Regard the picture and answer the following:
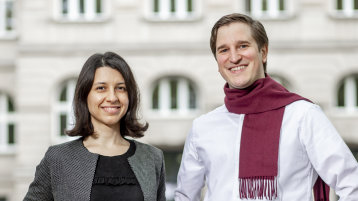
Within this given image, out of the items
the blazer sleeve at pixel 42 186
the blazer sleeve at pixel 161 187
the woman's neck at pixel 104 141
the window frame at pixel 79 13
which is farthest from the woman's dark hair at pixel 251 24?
the window frame at pixel 79 13

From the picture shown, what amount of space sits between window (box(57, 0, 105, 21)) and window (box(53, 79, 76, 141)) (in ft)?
5.74

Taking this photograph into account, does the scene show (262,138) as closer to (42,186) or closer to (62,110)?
(42,186)

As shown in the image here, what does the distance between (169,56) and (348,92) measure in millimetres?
4860

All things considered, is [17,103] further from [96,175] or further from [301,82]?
[96,175]

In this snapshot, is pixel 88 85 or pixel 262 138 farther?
pixel 88 85

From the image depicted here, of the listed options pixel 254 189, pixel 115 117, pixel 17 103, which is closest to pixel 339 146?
pixel 254 189

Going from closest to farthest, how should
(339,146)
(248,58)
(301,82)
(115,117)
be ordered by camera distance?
(339,146)
(248,58)
(115,117)
(301,82)

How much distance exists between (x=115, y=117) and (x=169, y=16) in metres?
15.9

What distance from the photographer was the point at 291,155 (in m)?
3.68

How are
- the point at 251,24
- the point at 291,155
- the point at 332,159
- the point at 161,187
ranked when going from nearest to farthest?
the point at 332,159, the point at 291,155, the point at 251,24, the point at 161,187

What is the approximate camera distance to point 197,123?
4062 mm

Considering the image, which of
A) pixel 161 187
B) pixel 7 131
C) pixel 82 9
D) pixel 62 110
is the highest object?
pixel 82 9

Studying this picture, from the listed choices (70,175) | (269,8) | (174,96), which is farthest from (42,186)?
(269,8)

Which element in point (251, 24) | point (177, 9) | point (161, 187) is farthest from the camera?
point (177, 9)
